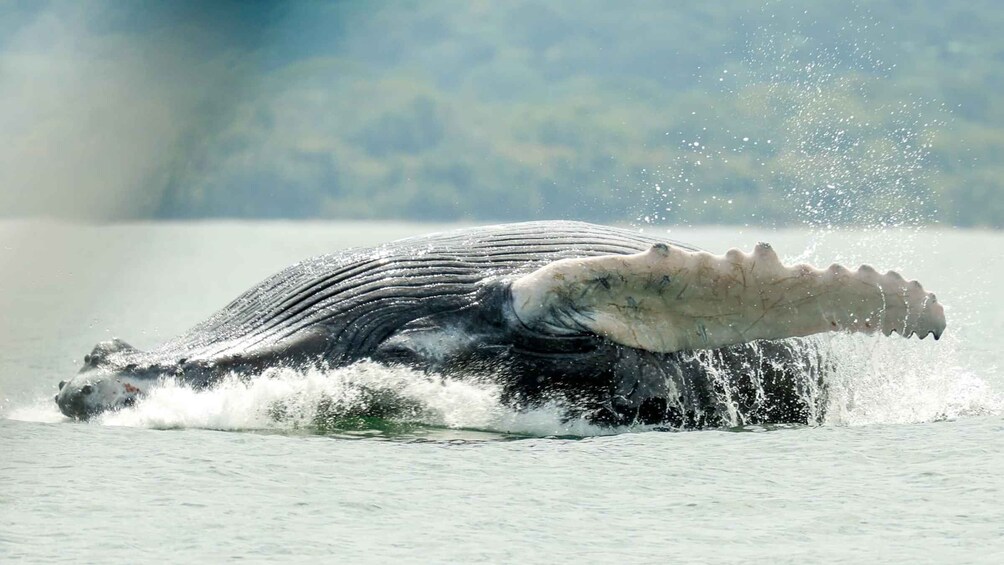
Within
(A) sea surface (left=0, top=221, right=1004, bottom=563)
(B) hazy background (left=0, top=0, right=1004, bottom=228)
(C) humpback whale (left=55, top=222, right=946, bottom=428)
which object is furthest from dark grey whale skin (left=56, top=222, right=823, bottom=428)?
(B) hazy background (left=0, top=0, right=1004, bottom=228)

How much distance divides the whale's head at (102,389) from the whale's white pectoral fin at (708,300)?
2848mm

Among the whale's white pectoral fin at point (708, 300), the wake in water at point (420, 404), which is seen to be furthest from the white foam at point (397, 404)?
the whale's white pectoral fin at point (708, 300)

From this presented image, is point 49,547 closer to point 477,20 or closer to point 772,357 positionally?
point 772,357

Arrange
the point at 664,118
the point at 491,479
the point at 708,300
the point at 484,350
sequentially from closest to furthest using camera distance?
the point at 491,479
the point at 708,300
the point at 484,350
the point at 664,118

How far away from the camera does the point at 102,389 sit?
860 centimetres

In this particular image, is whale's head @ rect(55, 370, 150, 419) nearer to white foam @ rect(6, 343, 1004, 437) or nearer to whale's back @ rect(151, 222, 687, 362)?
white foam @ rect(6, 343, 1004, 437)

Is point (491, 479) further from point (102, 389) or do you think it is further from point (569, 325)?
point (102, 389)

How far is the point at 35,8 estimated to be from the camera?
3.66 feet

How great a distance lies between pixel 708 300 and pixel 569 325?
0.96 metres

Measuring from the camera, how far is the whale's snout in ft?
28.2

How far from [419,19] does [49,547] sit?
99.7 metres

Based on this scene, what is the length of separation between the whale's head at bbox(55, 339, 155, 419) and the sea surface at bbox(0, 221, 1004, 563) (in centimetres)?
13

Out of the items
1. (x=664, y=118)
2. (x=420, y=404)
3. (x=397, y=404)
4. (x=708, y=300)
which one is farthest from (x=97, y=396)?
(x=664, y=118)

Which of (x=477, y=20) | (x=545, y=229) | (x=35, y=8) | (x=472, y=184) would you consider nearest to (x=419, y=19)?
(x=472, y=184)
